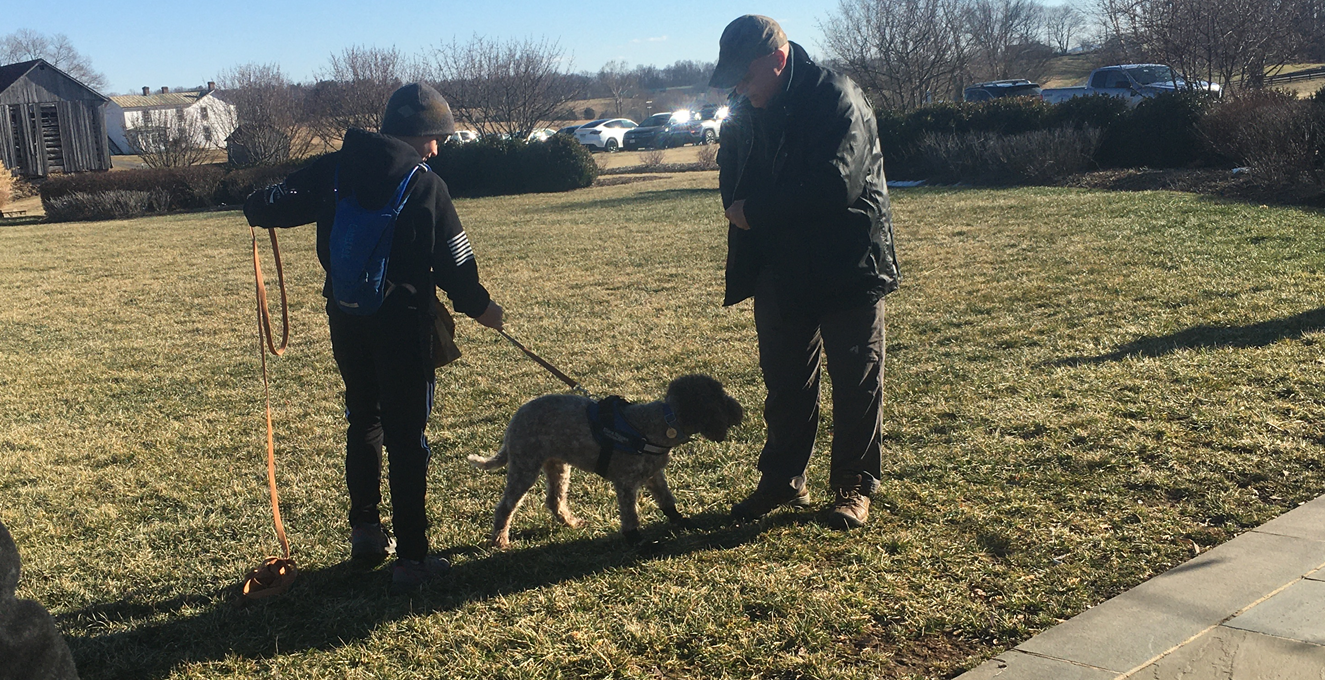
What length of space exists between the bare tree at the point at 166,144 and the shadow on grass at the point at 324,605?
30266 mm

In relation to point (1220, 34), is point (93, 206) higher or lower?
lower

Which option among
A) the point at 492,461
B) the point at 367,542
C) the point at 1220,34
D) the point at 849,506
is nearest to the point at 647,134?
the point at 1220,34

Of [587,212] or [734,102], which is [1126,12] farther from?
[734,102]

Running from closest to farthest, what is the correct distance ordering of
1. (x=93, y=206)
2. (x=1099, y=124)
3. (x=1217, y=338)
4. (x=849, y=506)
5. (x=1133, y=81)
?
(x=849, y=506) < (x=1217, y=338) < (x=1099, y=124) < (x=1133, y=81) < (x=93, y=206)

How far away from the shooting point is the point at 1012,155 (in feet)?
58.7

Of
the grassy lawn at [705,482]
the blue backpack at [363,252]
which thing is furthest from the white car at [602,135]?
the blue backpack at [363,252]

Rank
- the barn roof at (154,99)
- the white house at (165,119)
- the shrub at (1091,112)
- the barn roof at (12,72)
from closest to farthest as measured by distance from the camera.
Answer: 1. the shrub at (1091,112)
2. the white house at (165,119)
3. the barn roof at (12,72)
4. the barn roof at (154,99)

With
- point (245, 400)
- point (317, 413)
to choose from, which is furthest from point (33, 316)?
point (317, 413)

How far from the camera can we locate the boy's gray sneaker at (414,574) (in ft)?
11.5

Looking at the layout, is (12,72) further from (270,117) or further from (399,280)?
(399,280)

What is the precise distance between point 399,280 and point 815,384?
176 cm

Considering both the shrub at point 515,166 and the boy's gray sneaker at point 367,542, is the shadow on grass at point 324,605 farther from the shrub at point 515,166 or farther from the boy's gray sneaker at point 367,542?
the shrub at point 515,166

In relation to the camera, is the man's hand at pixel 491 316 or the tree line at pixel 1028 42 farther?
the tree line at pixel 1028 42

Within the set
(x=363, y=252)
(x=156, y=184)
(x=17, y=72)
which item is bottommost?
(x=363, y=252)
